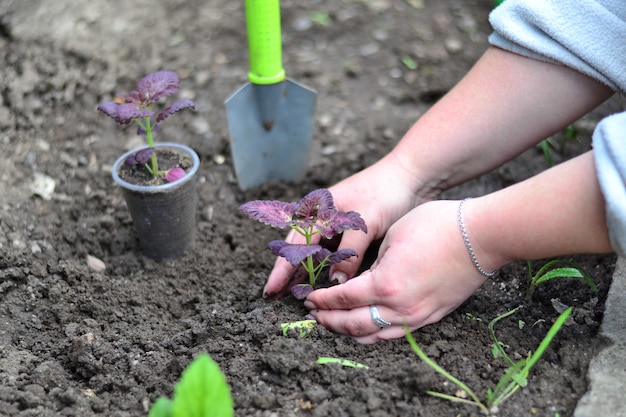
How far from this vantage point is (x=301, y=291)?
165 cm

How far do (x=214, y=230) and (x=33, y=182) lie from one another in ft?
1.86

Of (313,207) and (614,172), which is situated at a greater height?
(614,172)

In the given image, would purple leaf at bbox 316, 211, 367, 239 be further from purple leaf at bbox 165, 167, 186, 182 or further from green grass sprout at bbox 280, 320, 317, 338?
purple leaf at bbox 165, 167, 186, 182

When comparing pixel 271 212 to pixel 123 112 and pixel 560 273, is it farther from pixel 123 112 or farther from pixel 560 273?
pixel 560 273

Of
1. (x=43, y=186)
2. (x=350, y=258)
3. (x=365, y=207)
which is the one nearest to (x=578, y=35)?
(x=365, y=207)

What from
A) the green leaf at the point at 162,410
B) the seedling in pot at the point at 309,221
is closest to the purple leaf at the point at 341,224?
the seedling in pot at the point at 309,221

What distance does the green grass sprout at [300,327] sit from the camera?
5.14 feet

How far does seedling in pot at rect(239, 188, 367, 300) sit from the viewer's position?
158cm

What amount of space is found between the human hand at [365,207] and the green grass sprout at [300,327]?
0.16 m

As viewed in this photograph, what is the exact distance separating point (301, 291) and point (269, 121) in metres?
0.81

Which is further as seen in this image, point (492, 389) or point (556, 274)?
point (556, 274)

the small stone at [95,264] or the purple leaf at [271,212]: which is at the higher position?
the purple leaf at [271,212]

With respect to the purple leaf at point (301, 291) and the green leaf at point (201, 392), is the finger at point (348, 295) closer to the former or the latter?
the purple leaf at point (301, 291)

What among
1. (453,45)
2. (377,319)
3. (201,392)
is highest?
(201,392)
